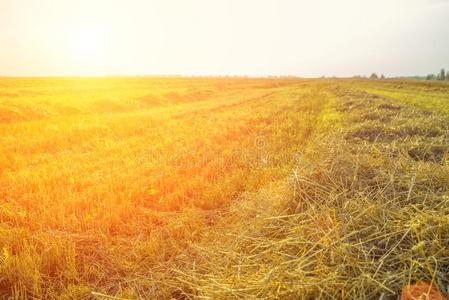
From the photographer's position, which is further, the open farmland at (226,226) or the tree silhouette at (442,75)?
the tree silhouette at (442,75)

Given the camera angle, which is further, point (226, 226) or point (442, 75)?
point (442, 75)

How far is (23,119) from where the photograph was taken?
14836 mm

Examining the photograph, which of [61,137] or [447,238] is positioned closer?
[447,238]

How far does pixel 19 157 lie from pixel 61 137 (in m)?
2.22

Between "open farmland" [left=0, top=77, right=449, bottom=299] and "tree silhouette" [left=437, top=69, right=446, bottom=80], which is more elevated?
"tree silhouette" [left=437, top=69, right=446, bottom=80]

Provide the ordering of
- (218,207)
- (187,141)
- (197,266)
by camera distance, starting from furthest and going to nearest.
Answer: (187,141) < (218,207) < (197,266)

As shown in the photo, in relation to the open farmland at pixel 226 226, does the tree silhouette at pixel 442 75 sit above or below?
above

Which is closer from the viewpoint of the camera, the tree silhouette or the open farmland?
the open farmland

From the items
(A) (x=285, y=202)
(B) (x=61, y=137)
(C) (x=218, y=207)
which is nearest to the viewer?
(A) (x=285, y=202)

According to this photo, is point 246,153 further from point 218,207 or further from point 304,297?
point 304,297

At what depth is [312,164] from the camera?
12.5ft

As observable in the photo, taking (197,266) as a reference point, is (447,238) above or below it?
above

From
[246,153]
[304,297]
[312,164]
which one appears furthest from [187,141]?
[304,297]

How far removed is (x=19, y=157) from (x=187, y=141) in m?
3.91
